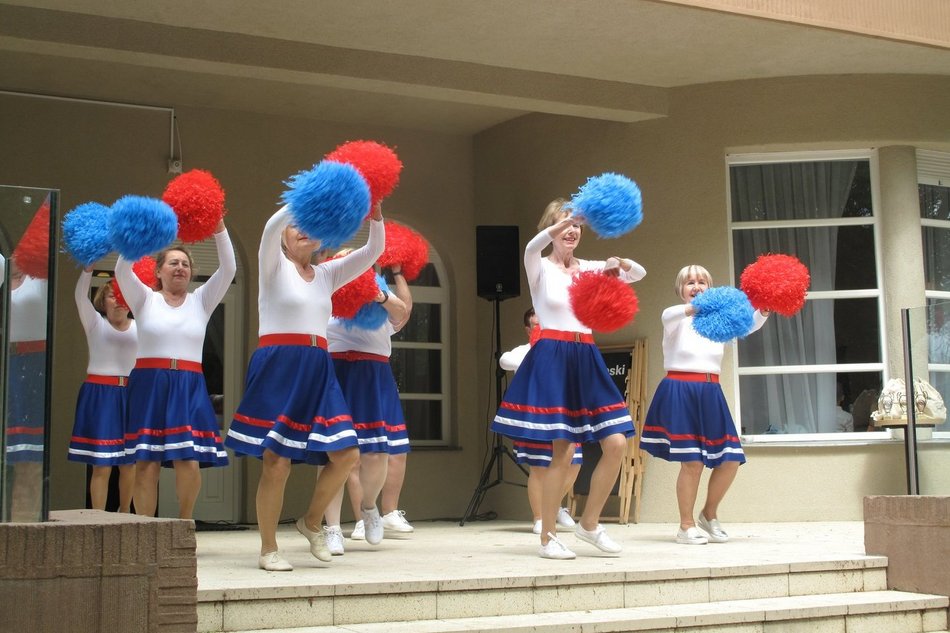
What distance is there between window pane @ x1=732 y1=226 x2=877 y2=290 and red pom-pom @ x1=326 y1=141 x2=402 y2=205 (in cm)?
553

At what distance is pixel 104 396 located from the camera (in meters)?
6.60

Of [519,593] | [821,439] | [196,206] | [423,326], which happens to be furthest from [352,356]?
[423,326]

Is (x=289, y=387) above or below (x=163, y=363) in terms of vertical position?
below

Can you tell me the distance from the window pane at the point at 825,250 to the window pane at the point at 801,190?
0.43 feet

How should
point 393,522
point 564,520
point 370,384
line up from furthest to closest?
point 564,520, point 393,522, point 370,384

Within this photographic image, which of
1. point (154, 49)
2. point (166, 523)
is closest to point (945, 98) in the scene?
point (154, 49)

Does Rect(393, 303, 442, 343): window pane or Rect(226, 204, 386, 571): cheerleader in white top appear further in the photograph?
Rect(393, 303, 442, 343): window pane

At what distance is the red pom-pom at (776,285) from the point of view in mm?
6473

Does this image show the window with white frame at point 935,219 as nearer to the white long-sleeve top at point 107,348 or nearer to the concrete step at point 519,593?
the concrete step at point 519,593

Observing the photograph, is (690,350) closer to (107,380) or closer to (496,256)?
(107,380)

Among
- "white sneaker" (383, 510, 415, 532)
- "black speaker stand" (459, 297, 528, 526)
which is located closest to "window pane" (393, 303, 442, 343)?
"black speaker stand" (459, 297, 528, 526)

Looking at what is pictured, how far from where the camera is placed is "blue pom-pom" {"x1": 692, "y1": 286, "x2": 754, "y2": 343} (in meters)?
6.15

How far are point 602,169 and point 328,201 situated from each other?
611cm

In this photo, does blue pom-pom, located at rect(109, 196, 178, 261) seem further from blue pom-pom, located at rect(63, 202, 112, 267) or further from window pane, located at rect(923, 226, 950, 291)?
window pane, located at rect(923, 226, 950, 291)
